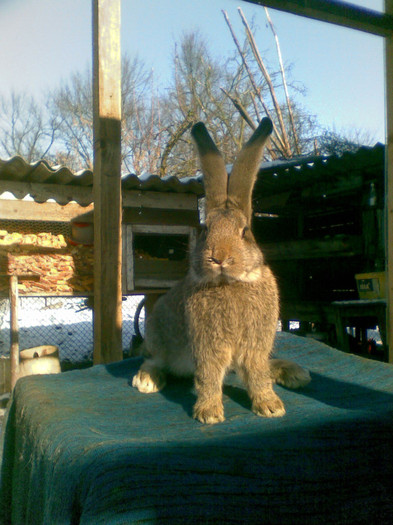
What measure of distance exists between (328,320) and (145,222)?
2.12m

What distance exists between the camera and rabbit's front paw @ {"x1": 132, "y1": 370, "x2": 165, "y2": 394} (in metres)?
2.13

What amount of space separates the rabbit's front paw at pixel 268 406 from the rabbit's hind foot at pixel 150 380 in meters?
0.57

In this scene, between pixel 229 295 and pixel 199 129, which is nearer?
pixel 229 295

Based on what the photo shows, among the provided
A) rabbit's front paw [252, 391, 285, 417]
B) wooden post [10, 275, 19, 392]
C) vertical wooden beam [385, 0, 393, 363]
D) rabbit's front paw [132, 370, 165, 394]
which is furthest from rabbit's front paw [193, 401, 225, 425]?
wooden post [10, 275, 19, 392]

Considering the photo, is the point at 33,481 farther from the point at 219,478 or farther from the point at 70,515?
the point at 219,478

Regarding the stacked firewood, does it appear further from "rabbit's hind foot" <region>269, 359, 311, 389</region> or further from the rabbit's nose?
the rabbit's nose

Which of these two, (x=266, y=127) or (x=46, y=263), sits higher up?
(x=266, y=127)

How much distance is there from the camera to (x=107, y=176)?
2.77 m

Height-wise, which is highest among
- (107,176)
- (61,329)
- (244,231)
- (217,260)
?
(107,176)

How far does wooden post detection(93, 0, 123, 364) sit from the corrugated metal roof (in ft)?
4.04

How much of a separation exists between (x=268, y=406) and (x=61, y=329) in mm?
6504

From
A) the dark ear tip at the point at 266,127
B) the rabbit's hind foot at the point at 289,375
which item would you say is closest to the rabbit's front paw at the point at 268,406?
the rabbit's hind foot at the point at 289,375

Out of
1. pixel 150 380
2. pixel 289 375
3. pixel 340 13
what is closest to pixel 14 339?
pixel 150 380

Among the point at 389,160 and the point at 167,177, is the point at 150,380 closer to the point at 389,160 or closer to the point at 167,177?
the point at 389,160
